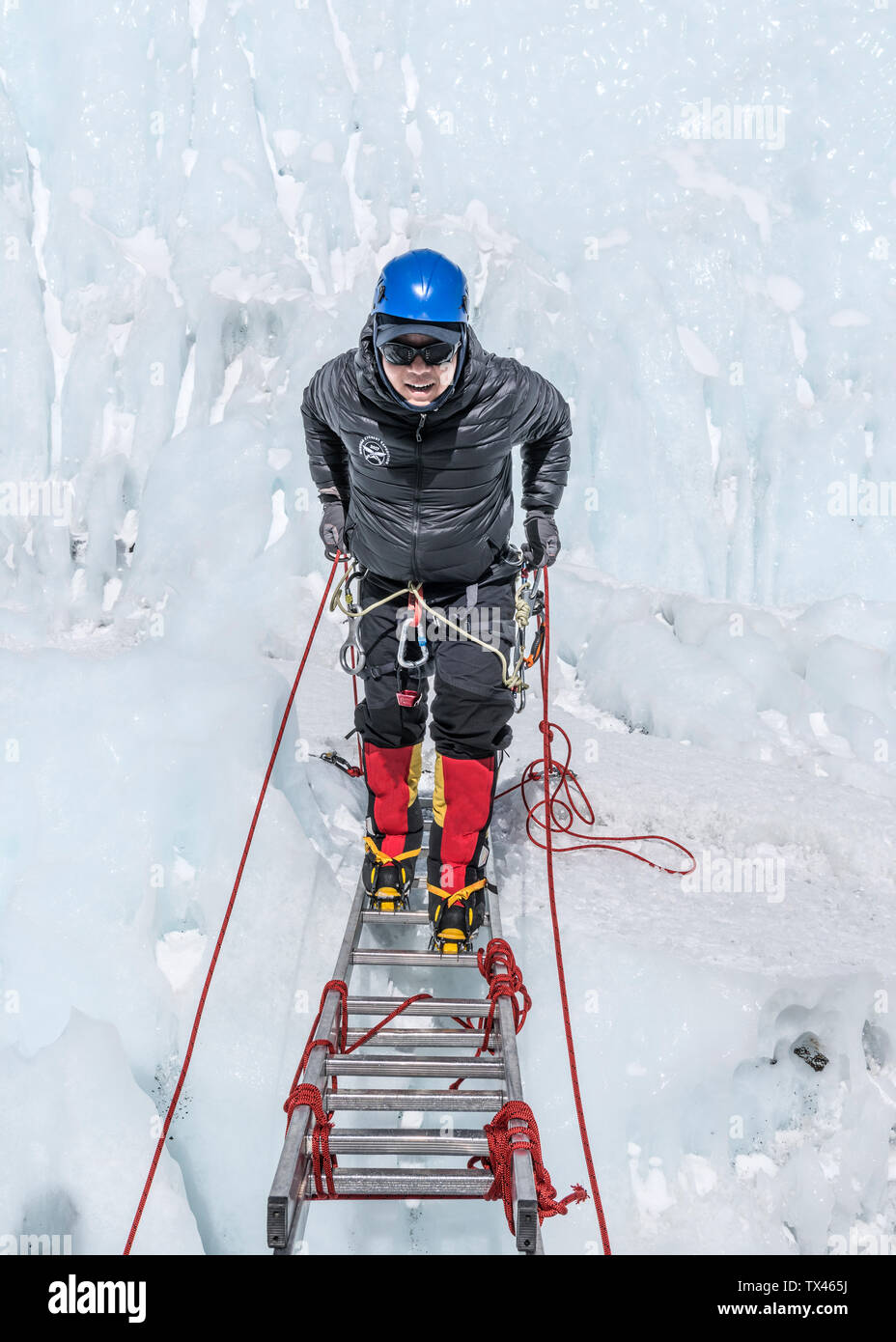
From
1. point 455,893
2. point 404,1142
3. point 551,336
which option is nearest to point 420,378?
point 455,893

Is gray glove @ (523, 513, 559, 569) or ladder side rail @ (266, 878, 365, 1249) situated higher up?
gray glove @ (523, 513, 559, 569)

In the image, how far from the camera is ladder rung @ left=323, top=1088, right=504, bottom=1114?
2121 mm

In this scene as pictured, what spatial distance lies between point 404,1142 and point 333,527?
6.00 feet

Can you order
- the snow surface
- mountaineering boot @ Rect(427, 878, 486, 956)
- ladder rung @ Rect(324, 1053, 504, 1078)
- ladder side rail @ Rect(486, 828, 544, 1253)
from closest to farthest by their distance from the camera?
1. ladder side rail @ Rect(486, 828, 544, 1253)
2. ladder rung @ Rect(324, 1053, 504, 1078)
3. mountaineering boot @ Rect(427, 878, 486, 956)
4. the snow surface

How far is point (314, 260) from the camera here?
7664mm

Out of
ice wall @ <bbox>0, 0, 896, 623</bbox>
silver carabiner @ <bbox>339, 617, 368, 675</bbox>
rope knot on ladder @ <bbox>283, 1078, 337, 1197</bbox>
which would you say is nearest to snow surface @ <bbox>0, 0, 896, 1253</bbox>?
ice wall @ <bbox>0, 0, 896, 623</bbox>

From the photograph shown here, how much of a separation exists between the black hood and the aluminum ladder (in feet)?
4.98

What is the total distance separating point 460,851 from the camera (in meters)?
2.82

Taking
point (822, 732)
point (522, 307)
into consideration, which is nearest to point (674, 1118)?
point (822, 732)

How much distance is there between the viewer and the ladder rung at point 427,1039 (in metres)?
2.40

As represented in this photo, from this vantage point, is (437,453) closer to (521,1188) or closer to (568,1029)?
(568,1029)

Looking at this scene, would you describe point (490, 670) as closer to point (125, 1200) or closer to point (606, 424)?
point (125, 1200)

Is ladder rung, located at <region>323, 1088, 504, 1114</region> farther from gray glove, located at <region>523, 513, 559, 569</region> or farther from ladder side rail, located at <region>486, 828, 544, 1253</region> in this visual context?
gray glove, located at <region>523, 513, 559, 569</region>

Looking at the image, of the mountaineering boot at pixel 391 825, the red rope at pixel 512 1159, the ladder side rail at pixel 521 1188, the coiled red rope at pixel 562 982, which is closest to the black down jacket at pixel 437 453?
the coiled red rope at pixel 562 982
